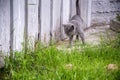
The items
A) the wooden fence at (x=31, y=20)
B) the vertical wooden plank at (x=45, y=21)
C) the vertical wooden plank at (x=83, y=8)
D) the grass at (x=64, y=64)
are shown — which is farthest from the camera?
the vertical wooden plank at (x=83, y=8)

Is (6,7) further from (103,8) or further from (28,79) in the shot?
(103,8)

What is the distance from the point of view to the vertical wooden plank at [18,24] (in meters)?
4.40

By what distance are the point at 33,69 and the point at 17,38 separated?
2.22 ft

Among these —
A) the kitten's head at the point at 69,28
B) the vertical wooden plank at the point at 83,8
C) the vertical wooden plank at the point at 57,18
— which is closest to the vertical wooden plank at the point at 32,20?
the kitten's head at the point at 69,28

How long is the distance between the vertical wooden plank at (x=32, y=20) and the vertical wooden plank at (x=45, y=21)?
238 mm

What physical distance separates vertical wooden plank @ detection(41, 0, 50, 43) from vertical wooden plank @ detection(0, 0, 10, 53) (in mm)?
1199

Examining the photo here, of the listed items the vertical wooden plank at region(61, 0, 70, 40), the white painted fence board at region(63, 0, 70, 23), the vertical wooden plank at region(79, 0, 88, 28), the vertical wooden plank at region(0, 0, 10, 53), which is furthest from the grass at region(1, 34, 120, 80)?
the vertical wooden plank at region(79, 0, 88, 28)

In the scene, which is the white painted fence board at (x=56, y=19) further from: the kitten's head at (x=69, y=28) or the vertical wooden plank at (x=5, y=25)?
the vertical wooden plank at (x=5, y=25)

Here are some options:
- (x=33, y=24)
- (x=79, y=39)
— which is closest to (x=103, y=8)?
(x=79, y=39)

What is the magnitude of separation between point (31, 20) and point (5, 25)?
34.3 inches

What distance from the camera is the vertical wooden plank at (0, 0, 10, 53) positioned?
409 centimetres

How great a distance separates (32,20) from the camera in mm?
5035

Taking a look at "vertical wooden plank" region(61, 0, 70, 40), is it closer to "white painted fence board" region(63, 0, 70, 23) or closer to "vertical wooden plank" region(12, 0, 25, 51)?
"white painted fence board" region(63, 0, 70, 23)

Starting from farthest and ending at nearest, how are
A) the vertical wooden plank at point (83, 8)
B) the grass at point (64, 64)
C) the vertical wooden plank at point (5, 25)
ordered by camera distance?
the vertical wooden plank at point (83, 8)
the vertical wooden plank at point (5, 25)
the grass at point (64, 64)
